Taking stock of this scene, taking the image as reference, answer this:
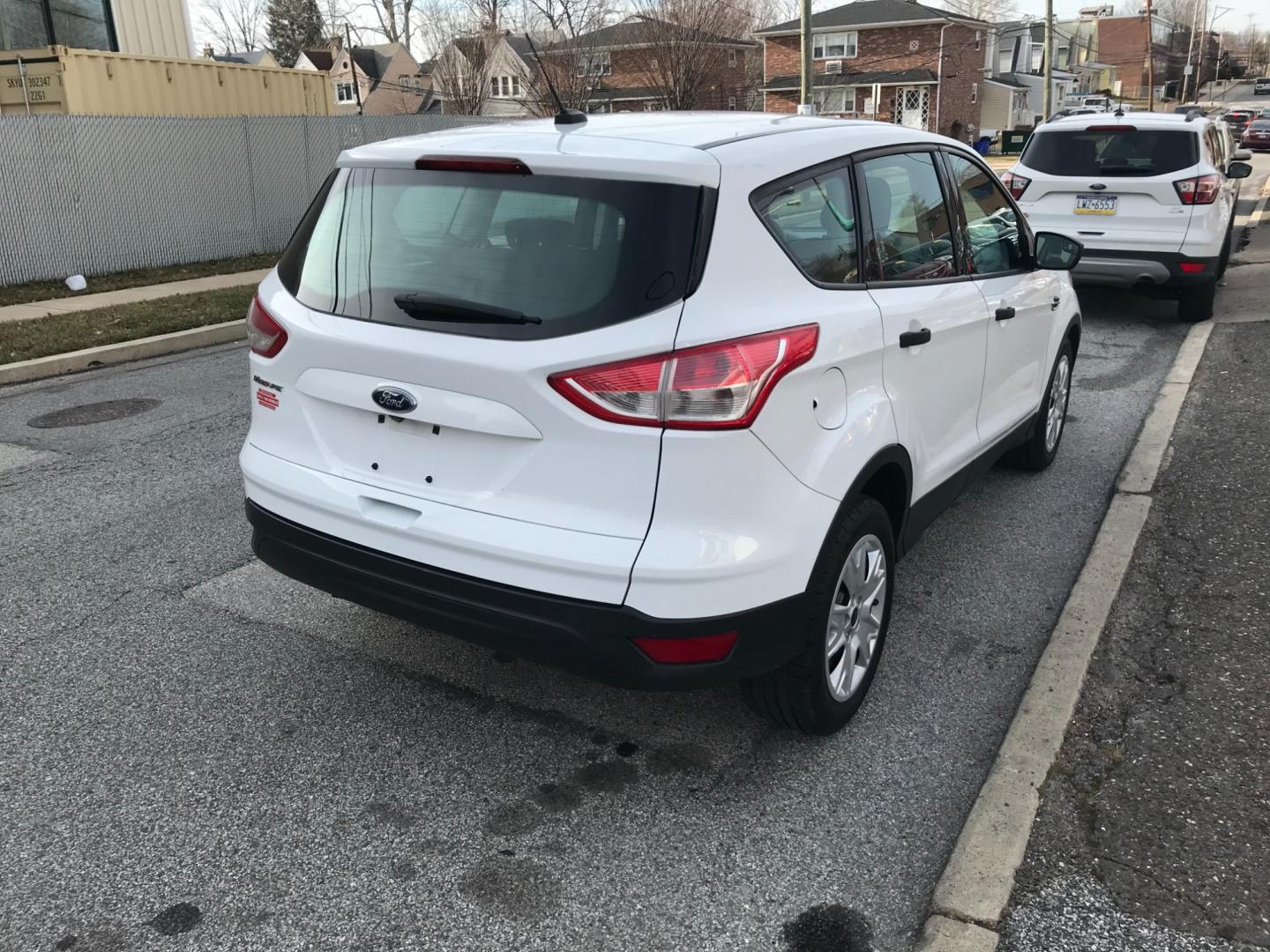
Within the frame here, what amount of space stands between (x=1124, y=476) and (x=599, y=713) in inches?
142

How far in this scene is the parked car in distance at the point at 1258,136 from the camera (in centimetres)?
4706

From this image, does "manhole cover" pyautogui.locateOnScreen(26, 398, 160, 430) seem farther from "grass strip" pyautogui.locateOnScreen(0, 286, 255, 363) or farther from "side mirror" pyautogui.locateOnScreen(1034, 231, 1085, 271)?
"side mirror" pyautogui.locateOnScreen(1034, 231, 1085, 271)

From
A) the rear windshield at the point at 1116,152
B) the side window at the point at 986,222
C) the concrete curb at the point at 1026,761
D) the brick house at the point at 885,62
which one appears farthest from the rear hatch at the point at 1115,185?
the brick house at the point at 885,62

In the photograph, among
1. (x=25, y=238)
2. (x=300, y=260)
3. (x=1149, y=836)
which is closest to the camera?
(x=1149, y=836)

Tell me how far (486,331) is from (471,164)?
A: 1.79 feet

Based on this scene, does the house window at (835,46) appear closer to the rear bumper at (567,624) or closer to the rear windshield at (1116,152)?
the rear windshield at (1116,152)

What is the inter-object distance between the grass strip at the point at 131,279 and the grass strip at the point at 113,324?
109cm

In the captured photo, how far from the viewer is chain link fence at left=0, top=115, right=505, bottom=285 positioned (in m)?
12.7

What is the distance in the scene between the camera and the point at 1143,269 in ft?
31.7

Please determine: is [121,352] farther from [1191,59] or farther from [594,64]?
[1191,59]

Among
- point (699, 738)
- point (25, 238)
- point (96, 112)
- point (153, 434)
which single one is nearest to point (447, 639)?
point (699, 738)

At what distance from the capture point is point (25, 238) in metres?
12.6

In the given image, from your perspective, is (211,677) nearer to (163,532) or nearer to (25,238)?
(163,532)

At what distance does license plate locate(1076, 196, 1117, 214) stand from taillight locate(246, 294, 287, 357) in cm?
849
